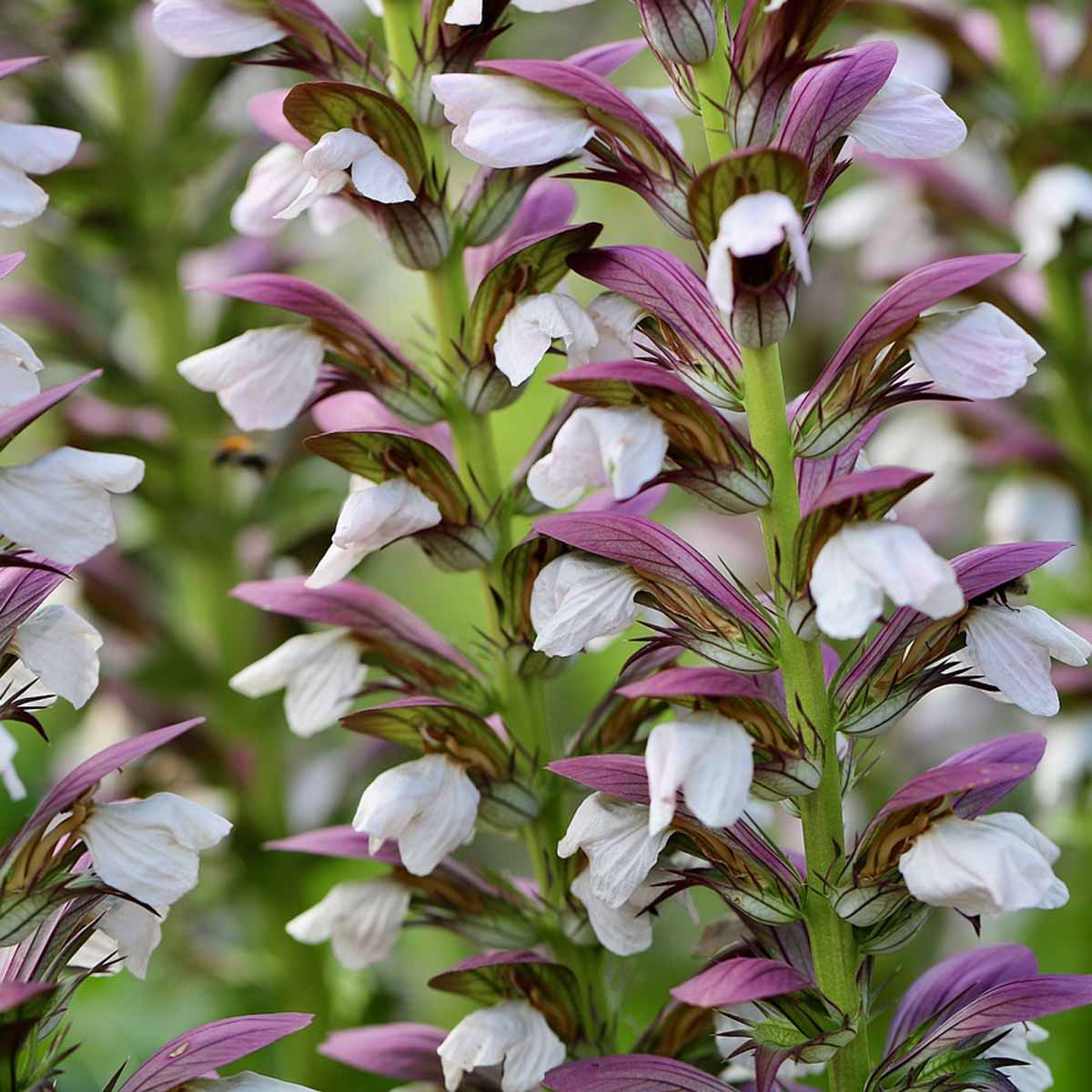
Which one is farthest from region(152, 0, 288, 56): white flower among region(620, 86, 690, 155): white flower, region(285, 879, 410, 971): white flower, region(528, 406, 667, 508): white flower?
region(285, 879, 410, 971): white flower

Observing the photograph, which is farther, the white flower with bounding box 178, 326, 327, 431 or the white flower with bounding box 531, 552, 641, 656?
the white flower with bounding box 178, 326, 327, 431

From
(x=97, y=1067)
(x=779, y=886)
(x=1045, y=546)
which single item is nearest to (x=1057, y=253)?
(x=1045, y=546)

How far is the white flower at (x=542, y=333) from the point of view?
1.08 m

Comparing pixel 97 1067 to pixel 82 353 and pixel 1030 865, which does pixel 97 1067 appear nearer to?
pixel 82 353

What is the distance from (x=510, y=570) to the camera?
120 cm

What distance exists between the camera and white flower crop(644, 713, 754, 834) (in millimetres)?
923

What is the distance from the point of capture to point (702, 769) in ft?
3.10

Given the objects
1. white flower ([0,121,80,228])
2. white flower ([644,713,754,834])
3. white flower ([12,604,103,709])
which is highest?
white flower ([0,121,80,228])

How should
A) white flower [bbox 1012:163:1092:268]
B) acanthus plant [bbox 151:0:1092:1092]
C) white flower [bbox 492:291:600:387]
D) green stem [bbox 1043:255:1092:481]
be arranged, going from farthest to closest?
green stem [bbox 1043:255:1092:481] < white flower [bbox 1012:163:1092:268] < white flower [bbox 492:291:600:387] < acanthus plant [bbox 151:0:1092:1092]

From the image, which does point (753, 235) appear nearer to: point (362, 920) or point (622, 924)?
point (622, 924)

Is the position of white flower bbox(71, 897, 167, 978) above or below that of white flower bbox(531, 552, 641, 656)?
below

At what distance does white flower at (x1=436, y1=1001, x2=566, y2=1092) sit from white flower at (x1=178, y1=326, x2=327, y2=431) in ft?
1.49

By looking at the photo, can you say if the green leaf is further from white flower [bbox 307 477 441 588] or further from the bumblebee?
the bumblebee

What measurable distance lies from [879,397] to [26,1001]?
63 centimetres
